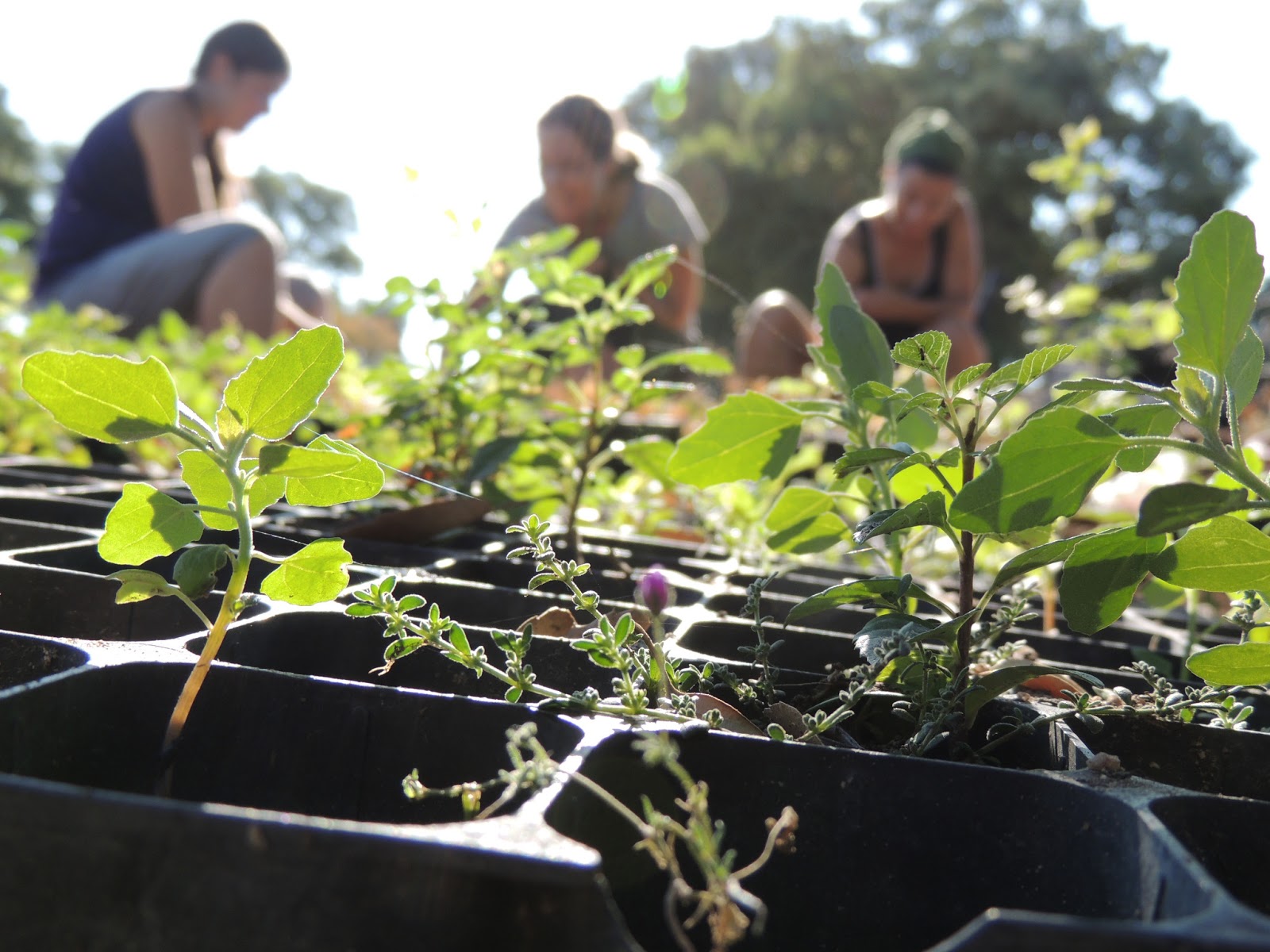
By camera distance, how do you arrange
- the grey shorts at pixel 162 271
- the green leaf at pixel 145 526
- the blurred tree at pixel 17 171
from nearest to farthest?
1. the green leaf at pixel 145 526
2. the grey shorts at pixel 162 271
3. the blurred tree at pixel 17 171

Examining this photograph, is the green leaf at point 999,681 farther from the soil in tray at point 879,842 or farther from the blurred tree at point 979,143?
the blurred tree at point 979,143

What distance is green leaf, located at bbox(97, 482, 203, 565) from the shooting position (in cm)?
68

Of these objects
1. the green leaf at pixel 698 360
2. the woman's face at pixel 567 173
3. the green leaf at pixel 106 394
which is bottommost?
the green leaf at pixel 106 394

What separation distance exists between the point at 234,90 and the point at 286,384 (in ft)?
15.5

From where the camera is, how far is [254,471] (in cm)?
67

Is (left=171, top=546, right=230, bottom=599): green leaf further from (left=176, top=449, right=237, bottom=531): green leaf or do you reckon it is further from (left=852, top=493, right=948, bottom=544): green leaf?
(left=852, top=493, right=948, bottom=544): green leaf

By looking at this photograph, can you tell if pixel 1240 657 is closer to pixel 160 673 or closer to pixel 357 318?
pixel 160 673

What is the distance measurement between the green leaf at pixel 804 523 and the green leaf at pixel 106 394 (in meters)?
0.53

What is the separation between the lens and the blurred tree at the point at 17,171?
2617cm

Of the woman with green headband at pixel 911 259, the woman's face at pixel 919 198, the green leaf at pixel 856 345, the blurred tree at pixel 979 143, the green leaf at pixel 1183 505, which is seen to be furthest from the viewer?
the blurred tree at pixel 979 143

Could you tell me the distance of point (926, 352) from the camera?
72 centimetres

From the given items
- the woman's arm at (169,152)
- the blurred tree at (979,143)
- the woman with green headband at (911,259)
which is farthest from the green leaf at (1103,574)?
the blurred tree at (979,143)

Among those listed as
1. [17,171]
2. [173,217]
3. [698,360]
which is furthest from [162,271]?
[17,171]

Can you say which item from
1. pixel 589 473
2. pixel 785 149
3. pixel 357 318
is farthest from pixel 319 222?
pixel 589 473
